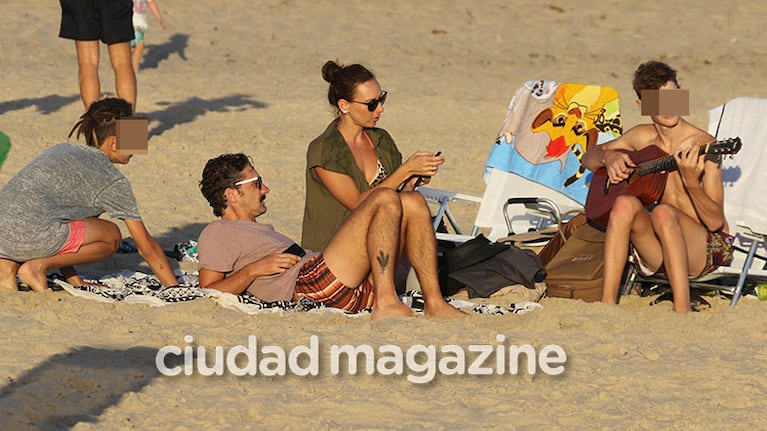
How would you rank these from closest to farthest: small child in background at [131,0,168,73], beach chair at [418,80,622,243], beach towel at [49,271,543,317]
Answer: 1. beach towel at [49,271,543,317]
2. beach chair at [418,80,622,243]
3. small child in background at [131,0,168,73]

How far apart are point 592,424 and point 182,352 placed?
1.55 meters

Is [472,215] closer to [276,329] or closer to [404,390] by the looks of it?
[276,329]

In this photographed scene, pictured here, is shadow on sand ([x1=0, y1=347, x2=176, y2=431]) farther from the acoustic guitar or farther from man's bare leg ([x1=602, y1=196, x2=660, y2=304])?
the acoustic guitar

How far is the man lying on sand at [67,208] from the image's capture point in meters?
5.84

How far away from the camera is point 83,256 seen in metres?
5.96

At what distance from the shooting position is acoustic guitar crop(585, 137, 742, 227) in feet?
20.2

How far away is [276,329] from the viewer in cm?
535

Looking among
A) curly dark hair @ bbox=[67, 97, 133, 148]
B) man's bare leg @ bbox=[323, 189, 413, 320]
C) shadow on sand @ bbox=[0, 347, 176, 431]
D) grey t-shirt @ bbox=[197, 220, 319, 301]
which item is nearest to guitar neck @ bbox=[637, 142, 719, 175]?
man's bare leg @ bbox=[323, 189, 413, 320]

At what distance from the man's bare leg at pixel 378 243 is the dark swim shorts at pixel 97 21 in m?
4.36

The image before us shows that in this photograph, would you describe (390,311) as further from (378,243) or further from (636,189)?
(636,189)

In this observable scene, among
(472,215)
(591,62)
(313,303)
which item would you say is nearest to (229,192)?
(313,303)

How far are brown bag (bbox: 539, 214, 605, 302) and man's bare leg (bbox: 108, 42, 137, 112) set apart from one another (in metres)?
3.95

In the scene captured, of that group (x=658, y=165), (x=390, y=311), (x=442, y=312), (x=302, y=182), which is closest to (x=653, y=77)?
(x=658, y=165)

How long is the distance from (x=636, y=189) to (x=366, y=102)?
4.29 ft
